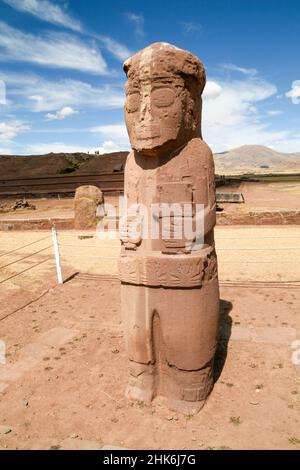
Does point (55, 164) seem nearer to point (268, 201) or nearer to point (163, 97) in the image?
point (268, 201)

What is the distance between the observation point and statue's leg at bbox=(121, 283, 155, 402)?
3.39 m

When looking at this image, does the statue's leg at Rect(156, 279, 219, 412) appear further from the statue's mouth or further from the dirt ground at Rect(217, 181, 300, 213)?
the dirt ground at Rect(217, 181, 300, 213)

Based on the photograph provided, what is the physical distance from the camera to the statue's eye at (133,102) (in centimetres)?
318

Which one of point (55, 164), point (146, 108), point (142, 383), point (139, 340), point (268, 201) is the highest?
point (55, 164)

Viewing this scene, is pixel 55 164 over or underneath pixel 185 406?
over

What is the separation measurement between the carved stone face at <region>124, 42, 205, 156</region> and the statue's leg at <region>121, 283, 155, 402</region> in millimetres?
1339

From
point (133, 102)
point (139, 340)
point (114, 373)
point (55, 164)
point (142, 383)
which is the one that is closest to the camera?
point (133, 102)

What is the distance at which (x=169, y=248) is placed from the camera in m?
3.28

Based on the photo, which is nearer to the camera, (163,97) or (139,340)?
(163,97)

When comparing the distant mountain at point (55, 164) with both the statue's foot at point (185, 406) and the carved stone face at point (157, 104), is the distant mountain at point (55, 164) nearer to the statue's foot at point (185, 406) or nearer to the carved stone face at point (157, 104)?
the carved stone face at point (157, 104)

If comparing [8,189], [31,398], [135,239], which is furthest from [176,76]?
[8,189]

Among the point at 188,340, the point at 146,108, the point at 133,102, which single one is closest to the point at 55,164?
the point at 133,102

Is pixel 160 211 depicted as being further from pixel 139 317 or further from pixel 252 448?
pixel 252 448

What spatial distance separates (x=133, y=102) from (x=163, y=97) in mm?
301
